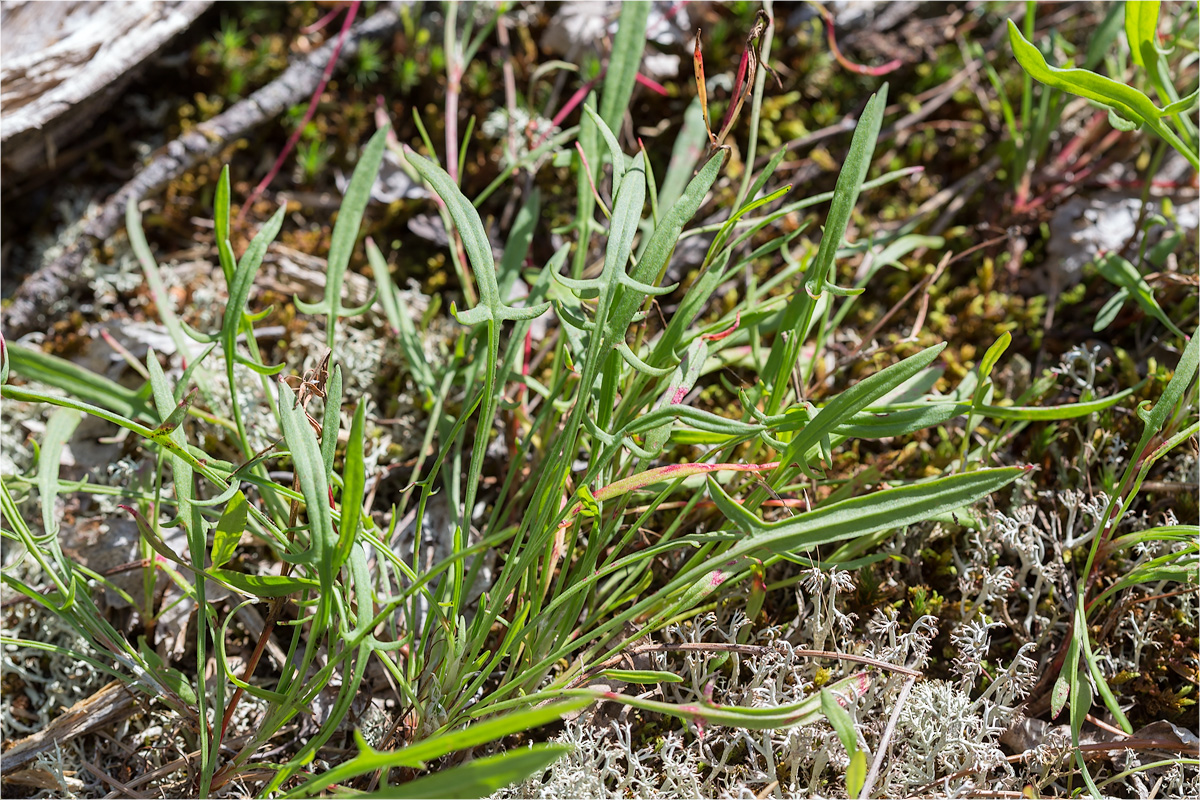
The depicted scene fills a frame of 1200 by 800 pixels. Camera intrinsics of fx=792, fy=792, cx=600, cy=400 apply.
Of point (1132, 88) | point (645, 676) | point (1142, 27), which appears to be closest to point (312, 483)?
point (645, 676)

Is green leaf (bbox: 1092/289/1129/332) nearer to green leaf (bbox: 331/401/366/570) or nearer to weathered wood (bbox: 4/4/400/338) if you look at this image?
green leaf (bbox: 331/401/366/570)

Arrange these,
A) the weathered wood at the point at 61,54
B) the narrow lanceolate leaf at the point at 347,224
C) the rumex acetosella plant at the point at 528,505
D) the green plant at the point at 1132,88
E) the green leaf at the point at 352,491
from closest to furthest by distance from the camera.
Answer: the green leaf at the point at 352,491
the rumex acetosella plant at the point at 528,505
the green plant at the point at 1132,88
the narrow lanceolate leaf at the point at 347,224
the weathered wood at the point at 61,54

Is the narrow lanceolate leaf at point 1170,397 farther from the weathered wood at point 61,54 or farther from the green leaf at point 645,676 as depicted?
the weathered wood at point 61,54

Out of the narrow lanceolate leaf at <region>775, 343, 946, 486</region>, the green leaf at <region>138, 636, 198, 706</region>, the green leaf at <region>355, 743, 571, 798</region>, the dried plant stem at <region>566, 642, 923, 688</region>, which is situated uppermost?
the narrow lanceolate leaf at <region>775, 343, 946, 486</region>

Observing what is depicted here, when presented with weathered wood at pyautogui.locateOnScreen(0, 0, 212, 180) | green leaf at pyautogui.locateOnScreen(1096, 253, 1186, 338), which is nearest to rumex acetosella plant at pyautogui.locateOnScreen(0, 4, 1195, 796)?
green leaf at pyautogui.locateOnScreen(1096, 253, 1186, 338)

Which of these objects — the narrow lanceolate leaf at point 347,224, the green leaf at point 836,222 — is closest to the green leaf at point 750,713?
the green leaf at point 836,222

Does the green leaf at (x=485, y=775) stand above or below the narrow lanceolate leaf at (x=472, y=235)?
below

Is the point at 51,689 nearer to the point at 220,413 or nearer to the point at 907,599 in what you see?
the point at 220,413

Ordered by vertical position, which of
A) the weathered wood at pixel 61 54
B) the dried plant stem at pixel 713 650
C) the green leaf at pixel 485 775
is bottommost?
the dried plant stem at pixel 713 650
